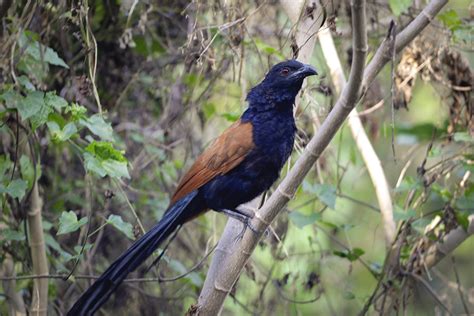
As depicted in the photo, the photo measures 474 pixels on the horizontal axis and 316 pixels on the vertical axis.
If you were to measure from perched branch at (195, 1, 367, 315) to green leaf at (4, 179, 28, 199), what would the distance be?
0.79 m

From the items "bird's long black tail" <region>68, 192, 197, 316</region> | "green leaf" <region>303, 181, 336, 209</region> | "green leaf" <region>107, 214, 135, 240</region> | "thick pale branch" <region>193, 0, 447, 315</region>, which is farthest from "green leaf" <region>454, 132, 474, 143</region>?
"green leaf" <region>107, 214, 135, 240</region>

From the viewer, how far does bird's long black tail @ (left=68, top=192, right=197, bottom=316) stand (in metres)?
2.83

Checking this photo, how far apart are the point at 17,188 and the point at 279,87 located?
125 cm

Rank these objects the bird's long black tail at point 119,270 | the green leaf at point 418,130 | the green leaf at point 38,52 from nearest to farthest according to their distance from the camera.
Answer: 1. the bird's long black tail at point 119,270
2. the green leaf at point 38,52
3. the green leaf at point 418,130

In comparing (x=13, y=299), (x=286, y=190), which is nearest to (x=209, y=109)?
(x=13, y=299)

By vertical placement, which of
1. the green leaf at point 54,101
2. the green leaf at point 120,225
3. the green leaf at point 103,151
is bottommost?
the green leaf at point 120,225

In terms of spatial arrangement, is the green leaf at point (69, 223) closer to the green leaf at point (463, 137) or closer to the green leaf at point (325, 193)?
the green leaf at point (325, 193)

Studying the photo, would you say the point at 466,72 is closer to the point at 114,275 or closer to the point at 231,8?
the point at 231,8

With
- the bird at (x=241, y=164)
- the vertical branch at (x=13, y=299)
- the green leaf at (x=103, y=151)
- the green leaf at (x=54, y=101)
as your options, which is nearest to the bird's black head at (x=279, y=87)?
the bird at (x=241, y=164)

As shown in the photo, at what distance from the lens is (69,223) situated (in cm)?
288

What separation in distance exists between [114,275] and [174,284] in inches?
67.9

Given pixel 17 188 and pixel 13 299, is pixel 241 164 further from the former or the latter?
pixel 13 299

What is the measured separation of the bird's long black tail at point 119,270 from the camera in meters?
2.83

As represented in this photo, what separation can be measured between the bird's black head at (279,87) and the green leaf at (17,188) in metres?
1.15
